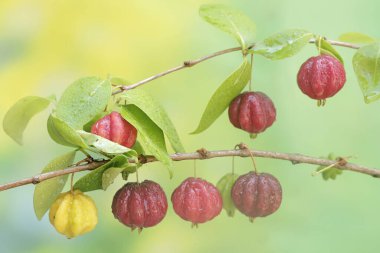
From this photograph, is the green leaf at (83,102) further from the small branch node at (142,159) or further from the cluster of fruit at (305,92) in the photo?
the cluster of fruit at (305,92)

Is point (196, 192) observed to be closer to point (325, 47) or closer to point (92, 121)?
point (92, 121)

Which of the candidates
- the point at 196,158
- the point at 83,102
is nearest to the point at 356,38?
the point at 196,158

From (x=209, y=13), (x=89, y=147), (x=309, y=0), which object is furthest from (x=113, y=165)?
(x=309, y=0)

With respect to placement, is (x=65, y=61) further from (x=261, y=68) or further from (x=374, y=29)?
(x=374, y=29)

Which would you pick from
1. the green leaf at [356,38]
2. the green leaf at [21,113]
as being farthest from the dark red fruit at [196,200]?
the green leaf at [356,38]

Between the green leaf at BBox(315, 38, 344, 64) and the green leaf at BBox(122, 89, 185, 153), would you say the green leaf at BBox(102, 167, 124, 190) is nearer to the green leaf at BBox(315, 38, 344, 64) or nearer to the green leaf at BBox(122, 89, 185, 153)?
the green leaf at BBox(122, 89, 185, 153)
